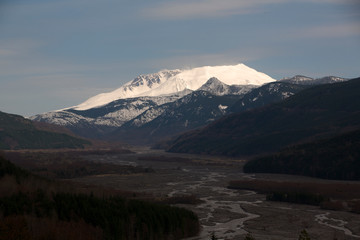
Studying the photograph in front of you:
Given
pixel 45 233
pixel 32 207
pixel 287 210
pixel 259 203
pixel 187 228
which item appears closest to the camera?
pixel 45 233

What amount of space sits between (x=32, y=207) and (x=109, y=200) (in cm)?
2101

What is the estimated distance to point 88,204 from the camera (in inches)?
4998

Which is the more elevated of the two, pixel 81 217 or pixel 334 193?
pixel 334 193

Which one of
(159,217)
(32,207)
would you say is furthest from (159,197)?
(32,207)

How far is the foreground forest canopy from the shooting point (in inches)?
4284

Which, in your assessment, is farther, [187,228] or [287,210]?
[287,210]

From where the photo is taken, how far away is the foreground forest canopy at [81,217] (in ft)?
357

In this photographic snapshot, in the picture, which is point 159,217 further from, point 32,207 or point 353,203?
point 353,203

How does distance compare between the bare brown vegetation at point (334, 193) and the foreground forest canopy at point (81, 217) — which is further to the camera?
the bare brown vegetation at point (334, 193)

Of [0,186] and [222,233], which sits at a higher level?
[0,186]

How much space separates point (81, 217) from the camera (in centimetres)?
12069

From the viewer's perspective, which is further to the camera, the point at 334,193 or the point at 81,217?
the point at 334,193

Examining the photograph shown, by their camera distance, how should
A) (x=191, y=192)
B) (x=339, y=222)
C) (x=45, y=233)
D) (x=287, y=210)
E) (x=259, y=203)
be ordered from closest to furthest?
(x=45, y=233) → (x=339, y=222) → (x=287, y=210) → (x=259, y=203) → (x=191, y=192)

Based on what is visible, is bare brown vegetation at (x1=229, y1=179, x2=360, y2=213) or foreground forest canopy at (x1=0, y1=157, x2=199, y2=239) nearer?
foreground forest canopy at (x1=0, y1=157, x2=199, y2=239)
